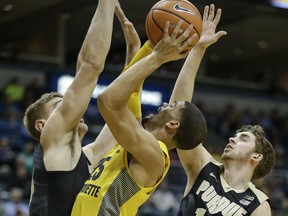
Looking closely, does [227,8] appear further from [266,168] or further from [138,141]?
[138,141]

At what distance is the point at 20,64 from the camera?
18.6m

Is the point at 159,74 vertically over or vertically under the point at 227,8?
under

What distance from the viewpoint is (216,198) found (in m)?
5.06

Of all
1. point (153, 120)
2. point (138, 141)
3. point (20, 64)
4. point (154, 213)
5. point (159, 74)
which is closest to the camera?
point (138, 141)

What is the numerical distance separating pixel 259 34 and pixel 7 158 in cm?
1133

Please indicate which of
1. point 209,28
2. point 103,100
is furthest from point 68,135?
point 209,28

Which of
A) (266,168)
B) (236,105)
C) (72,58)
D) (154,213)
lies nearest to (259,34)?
(236,105)

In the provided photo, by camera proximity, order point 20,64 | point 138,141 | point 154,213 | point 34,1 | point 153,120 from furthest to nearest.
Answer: point 20,64, point 34,1, point 154,213, point 153,120, point 138,141

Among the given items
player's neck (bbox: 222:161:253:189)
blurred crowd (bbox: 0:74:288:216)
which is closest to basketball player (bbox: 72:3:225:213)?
player's neck (bbox: 222:161:253:189)

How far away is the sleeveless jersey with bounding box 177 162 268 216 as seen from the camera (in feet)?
16.4

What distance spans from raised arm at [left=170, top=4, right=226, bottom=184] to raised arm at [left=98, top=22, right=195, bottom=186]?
95 cm

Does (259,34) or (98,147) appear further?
(259,34)

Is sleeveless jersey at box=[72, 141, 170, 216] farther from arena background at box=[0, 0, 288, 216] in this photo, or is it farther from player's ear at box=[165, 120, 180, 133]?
arena background at box=[0, 0, 288, 216]

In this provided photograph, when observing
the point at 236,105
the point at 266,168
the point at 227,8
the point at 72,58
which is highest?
the point at 266,168
